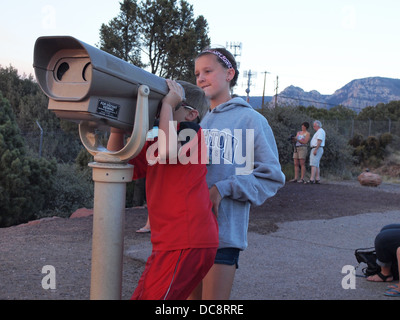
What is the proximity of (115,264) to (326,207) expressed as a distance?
27.8ft

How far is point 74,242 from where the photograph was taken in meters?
5.75

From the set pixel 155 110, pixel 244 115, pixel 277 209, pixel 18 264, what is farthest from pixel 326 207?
pixel 155 110

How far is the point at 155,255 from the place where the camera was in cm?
198

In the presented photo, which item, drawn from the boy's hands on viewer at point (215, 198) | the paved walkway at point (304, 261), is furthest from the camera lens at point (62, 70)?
the paved walkway at point (304, 261)

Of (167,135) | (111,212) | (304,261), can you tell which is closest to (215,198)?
(167,135)

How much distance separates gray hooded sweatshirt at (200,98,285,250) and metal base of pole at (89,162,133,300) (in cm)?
65

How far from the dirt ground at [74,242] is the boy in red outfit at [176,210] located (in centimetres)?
213

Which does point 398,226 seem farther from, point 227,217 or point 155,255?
point 155,255

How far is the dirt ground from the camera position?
4.02 metres

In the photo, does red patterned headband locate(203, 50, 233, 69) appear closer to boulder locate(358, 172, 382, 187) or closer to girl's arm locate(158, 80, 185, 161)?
girl's arm locate(158, 80, 185, 161)

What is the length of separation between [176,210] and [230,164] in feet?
1.71

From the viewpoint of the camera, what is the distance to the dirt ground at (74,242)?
402 cm

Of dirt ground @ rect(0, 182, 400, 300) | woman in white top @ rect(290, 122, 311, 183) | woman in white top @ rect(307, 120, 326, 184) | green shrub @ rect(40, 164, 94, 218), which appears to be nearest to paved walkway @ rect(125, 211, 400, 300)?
dirt ground @ rect(0, 182, 400, 300)

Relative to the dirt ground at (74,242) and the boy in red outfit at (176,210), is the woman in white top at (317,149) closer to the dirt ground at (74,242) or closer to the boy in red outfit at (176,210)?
the dirt ground at (74,242)
